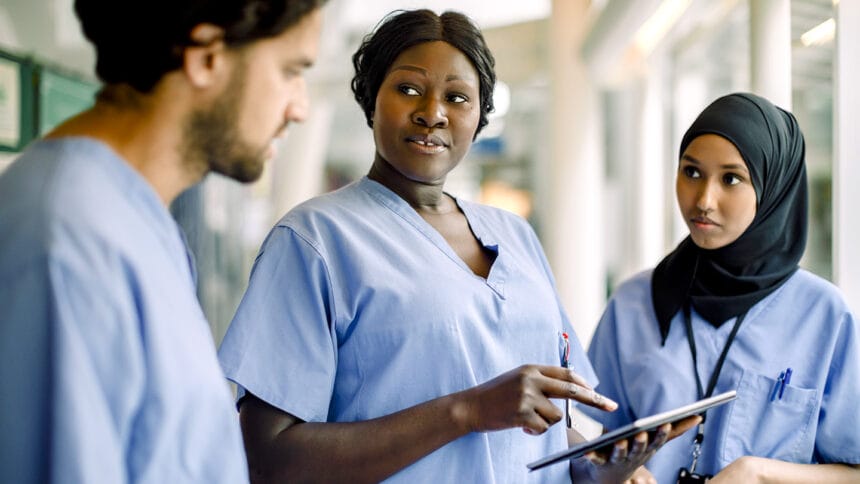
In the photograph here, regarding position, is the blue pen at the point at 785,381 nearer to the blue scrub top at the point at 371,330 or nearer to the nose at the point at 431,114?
the blue scrub top at the point at 371,330

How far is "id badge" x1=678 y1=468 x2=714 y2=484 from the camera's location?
4.62ft

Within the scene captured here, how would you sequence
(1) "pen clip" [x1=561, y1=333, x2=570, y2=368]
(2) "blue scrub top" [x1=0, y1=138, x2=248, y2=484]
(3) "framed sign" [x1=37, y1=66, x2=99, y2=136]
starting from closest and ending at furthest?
(2) "blue scrub top" [x1=0, y1=138, x2=248, y2=484] → (1) "pen clip" [x1=561, y1=333, x2=570, y2=368] → (3) "framed sign" [x1=37, y1=66, x2=99, y2=136]

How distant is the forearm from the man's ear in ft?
1.83

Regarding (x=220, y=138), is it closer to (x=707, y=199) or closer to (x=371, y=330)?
(x=371, y=330)

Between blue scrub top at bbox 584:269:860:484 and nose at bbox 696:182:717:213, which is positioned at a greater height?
nose at bbox 696:182:717:213

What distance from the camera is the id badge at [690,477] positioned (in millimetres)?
1408

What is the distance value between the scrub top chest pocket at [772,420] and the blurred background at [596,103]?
364 millimetres

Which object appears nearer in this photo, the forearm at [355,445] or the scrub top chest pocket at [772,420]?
the forearm at [355,445]

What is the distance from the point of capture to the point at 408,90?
4.11 feet

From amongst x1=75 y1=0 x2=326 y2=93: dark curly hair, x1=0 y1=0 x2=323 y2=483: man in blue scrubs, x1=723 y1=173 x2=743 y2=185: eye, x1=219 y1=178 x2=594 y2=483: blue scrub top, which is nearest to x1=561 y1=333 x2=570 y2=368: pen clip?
x1=219 y1=178 x2=594 y2=483: blue scrub top

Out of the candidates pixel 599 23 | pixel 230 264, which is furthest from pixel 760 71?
pixel 230 264

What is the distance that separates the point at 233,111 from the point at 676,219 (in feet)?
10.8

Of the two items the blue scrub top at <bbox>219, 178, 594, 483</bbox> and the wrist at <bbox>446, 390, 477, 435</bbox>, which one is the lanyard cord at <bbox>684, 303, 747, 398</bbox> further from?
the wrist at <bbox>446, 390, 477, 435</bbox>

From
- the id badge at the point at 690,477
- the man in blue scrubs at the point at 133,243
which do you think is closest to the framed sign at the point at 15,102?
the man in blue scrubs at the point at 133,243
